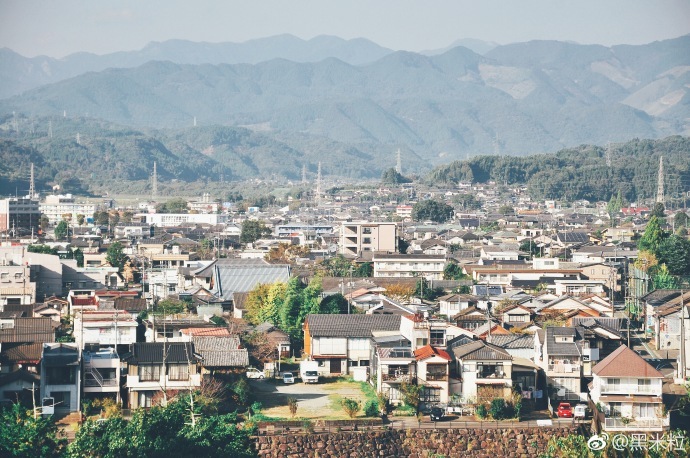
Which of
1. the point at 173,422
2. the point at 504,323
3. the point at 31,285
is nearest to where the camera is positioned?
the point at 173,422

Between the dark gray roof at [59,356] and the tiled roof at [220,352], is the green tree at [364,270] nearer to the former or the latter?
the tiled roof at [220,352]

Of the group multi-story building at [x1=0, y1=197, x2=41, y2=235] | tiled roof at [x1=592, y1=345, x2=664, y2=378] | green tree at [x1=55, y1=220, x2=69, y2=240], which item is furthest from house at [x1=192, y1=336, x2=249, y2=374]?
multi-story building at [x1=0, y1=197, x2=41, y2=235]

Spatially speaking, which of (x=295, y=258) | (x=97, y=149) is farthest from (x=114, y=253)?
(x=97, y=149)

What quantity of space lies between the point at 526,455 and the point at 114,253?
18.3 metres

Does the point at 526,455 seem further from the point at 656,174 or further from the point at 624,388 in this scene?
the point at 656,174

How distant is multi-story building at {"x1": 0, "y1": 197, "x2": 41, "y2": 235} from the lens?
152 feet

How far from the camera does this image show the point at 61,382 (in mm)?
13211

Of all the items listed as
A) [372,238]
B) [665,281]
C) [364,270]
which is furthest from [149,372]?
[372,238]

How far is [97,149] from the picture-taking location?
4515 inches

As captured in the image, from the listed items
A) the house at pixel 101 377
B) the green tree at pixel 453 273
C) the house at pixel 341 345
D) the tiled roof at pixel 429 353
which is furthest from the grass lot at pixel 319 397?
the green tree at pixel 453 273

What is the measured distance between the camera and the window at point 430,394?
45.2 feet

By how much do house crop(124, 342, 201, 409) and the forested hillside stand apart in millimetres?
58866

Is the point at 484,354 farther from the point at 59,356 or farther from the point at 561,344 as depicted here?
the point at 59,356

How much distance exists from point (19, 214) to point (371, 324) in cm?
3332
